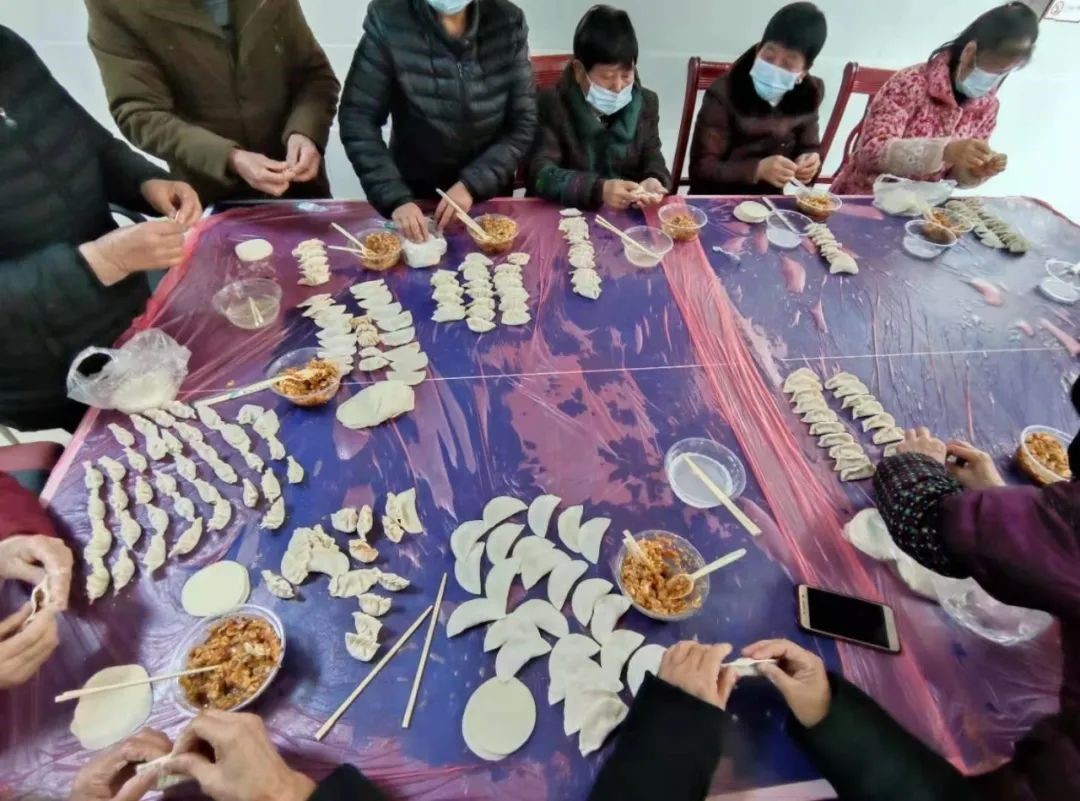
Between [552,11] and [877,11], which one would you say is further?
[877,11]

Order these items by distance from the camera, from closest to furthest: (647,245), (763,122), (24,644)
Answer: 1. (24,644)
2. (647,245)
3. (763,122)

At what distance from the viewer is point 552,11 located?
12.8ft

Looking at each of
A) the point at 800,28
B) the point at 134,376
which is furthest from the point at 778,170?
the point at 134,376

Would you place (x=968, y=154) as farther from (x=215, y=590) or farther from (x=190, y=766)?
(x=190, y=766)

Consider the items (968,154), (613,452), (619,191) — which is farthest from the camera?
(968,154)

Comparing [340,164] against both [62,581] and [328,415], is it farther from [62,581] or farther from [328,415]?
[62,581]

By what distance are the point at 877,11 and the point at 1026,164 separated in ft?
7.66

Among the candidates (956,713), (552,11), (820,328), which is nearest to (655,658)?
(956,713)

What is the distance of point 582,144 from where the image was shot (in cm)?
275

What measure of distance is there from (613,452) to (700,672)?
0.64 meters

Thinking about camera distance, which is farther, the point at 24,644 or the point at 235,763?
the point at 24,644

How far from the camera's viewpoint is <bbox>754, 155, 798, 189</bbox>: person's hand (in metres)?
2.75

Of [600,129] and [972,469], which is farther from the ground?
[600,129]

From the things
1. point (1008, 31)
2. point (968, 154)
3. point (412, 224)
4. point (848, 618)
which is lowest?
point (848, 618)
